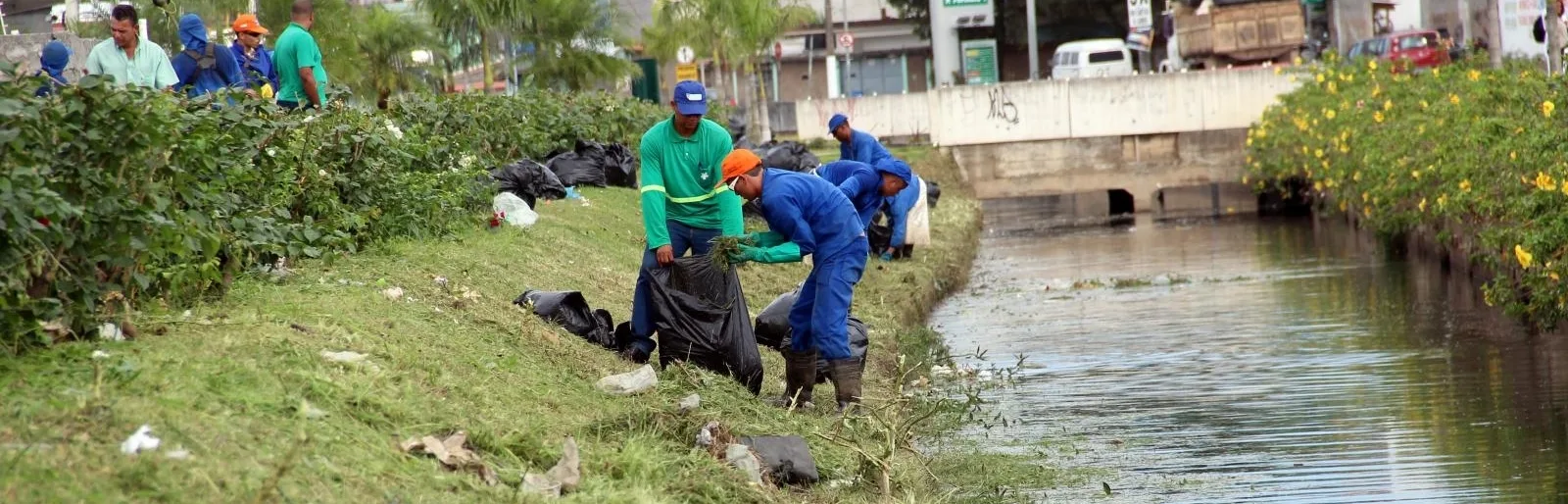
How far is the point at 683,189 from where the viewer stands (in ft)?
29.7

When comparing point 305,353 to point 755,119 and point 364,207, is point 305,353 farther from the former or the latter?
point 755,119

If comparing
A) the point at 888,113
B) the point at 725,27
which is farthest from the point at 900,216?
the point at 725,27

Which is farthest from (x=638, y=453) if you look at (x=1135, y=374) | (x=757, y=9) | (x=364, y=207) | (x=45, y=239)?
(x=757, y=9)

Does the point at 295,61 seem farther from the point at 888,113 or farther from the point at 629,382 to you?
the point at 888,113

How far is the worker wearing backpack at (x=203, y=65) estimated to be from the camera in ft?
37.3

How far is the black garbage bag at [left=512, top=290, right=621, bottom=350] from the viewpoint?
9227 mm

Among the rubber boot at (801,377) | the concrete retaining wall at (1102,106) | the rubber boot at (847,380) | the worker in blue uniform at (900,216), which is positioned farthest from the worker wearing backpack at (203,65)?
the concrete retaining wall at (1102,106)

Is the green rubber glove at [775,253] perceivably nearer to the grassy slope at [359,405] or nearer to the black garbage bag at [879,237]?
the grassy slope at [359,405]

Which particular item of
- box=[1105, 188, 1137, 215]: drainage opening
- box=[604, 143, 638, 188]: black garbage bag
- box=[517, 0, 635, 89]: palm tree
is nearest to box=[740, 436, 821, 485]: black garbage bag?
box=[604, 143, 638, 188]: black garbage bag

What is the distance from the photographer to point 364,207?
33.2 feet

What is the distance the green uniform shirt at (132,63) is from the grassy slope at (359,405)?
1757 millimetres

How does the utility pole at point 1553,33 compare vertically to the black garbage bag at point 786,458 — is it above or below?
above

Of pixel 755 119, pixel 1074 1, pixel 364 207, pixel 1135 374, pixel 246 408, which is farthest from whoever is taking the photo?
pixel 1074 1

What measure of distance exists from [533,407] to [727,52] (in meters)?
40.4
